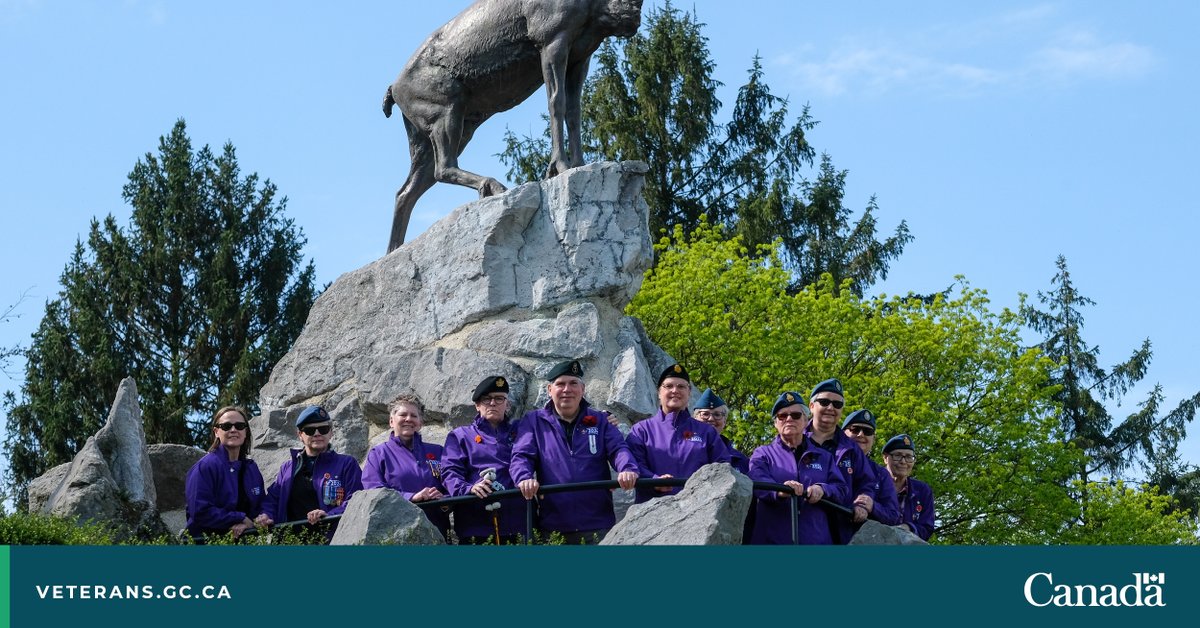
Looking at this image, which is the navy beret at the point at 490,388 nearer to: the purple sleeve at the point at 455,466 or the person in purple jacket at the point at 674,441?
the purple sleeve at the point at 455,466

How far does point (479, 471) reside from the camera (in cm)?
1012

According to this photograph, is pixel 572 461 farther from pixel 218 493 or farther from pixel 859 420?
pixel 218 493

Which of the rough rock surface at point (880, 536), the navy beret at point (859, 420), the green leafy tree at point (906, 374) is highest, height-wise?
the green leafy tree at point (906, 374)

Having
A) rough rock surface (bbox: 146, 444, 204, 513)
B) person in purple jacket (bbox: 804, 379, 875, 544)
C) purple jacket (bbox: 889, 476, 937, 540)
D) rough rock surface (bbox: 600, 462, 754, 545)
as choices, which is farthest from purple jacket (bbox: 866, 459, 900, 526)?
rough rock surface (bbox: 146, 444, 204, 513)

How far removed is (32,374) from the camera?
28.2 metres

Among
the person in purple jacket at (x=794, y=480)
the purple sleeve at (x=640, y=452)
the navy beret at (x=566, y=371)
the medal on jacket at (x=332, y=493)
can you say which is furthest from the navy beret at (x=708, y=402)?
the medal on jacket at (x=332, y=493)

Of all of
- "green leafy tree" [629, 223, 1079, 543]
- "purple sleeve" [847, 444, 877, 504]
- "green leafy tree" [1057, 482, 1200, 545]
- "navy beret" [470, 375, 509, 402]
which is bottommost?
"purple sleeve" [847, 444, 877, 504]

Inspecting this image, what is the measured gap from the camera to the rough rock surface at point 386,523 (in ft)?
29.2

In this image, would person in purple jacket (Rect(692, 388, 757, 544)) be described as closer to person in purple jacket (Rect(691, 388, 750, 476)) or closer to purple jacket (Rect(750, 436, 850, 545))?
person in purple jacket (Rect(691, 388, 750, 476))

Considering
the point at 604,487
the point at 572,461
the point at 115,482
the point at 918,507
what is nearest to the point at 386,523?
the point at 604,487

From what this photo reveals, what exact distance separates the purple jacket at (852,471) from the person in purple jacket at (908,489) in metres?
0.92

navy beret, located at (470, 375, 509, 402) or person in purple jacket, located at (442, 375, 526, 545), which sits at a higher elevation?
navy beret, located at (470, 375, 509, 402)

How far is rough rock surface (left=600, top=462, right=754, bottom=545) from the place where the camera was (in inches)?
339

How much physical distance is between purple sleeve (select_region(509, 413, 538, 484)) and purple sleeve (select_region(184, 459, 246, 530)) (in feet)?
6.69
